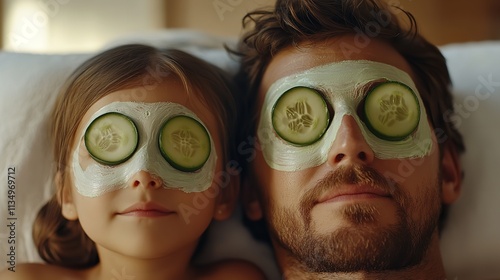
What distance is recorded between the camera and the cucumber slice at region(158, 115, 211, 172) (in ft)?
3.40

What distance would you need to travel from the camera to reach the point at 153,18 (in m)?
2.30

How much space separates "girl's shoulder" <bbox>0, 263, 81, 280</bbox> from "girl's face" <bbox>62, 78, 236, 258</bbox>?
0.14 meters

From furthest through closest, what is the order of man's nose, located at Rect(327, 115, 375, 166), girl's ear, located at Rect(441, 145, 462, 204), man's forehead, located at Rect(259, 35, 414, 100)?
1. girl's ear, located at Rect(441, 145, 462, 204)
2. man's forehead, located at Rect(259, 35, 414, 100)
3. man's nose, located at Rect(327, 115, 375, 166)

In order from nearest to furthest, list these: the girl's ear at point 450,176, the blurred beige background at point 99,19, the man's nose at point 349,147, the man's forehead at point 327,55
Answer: the man's nose at point 349,147 → the man's forehead at point 327,55 → the girl's ear at point 450,176 → the blurred beige background at point 99,19

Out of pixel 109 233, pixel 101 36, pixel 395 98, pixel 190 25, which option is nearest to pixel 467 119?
pixel 395 98

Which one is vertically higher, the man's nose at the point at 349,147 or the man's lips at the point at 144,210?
the man's nose at the point at 349,147

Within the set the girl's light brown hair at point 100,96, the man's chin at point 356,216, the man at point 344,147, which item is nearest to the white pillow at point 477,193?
the man at point 344,147

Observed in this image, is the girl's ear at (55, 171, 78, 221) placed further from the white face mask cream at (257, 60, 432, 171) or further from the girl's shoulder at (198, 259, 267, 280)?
the white face mask cream at (257, 60, 432, 171)

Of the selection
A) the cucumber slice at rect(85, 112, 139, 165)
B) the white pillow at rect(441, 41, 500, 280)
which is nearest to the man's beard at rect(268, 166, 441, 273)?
the white pillow at rect(441, 41, 500, 280)

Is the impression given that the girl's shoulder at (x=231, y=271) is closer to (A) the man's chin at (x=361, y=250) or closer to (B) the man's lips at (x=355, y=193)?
(A) the man's chin at (x=361, y=250)

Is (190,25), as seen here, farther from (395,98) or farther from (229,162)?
(395,98)

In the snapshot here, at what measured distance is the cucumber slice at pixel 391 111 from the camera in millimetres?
1035

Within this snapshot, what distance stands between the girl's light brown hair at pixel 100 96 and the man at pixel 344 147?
0.10m

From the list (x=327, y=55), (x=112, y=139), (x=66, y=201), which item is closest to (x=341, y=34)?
(x=327, y=55)
